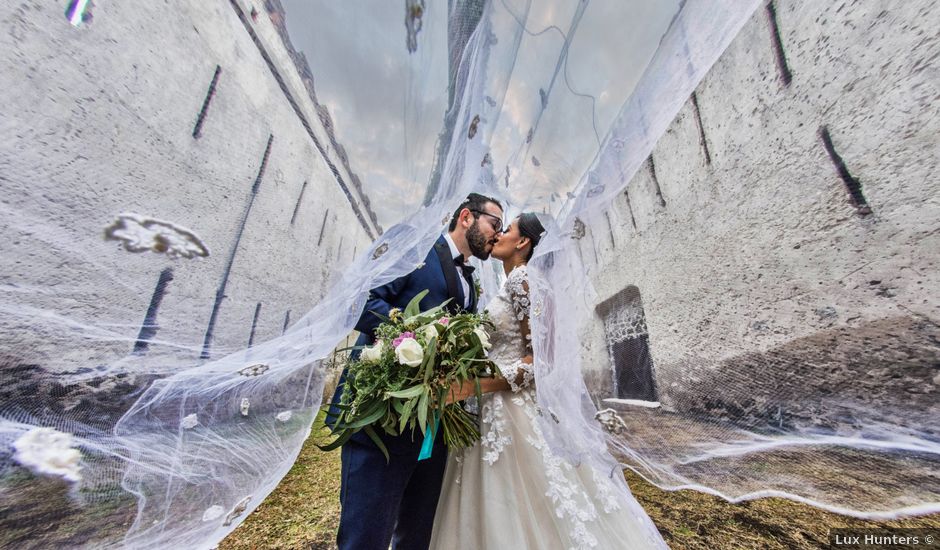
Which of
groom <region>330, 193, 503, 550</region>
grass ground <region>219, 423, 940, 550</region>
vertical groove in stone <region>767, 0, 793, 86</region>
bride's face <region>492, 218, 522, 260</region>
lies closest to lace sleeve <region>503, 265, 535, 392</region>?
bride's face <region>492, 218, 522, 260</region>

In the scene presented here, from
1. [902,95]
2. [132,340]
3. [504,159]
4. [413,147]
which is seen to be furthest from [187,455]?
[902,95]

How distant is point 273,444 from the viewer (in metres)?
0.95

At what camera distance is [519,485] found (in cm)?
112

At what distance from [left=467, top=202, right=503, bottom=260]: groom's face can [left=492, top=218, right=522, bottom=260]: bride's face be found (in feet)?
0.10

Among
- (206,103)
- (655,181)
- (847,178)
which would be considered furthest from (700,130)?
(206,103)

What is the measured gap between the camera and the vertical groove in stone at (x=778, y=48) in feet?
8.52

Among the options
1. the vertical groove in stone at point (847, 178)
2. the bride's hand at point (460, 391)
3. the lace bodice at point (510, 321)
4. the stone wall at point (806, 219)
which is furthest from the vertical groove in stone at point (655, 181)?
the bride's hand at point (460, 391)

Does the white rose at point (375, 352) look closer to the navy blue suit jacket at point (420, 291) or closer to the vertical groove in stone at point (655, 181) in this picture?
the navy blue suit jacket at point (420, 291)

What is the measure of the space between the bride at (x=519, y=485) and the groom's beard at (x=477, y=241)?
180 mm

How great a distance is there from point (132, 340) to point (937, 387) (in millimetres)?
3685

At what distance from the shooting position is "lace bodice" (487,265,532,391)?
1.28 meters

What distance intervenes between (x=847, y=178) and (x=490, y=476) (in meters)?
3.24

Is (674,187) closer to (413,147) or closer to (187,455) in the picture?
(413,147)

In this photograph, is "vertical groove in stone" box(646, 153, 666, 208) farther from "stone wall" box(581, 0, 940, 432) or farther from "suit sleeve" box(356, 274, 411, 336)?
"suit sleeve" box(356, 274, 411, 336)
